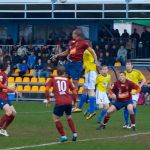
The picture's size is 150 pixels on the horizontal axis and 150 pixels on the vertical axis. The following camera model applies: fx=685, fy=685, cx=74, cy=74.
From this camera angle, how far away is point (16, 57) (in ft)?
126

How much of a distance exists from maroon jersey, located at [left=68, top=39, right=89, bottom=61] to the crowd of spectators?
1515 centimetres

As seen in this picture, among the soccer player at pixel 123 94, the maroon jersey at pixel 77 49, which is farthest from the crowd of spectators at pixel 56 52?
the soccer player at pixel 123 94

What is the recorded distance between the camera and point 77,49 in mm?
20594

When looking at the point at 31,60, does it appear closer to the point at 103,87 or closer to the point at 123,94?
the point at 103,87

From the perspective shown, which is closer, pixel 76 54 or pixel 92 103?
pixel 76 54

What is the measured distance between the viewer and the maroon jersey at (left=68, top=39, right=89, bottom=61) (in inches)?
806

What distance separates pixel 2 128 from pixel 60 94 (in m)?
2.27

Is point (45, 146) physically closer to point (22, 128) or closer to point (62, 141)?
point (62, 141)

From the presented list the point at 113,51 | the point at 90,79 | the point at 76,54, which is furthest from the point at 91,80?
the point at 113,51

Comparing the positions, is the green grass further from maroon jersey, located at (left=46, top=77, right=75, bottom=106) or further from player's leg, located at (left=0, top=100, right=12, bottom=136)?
maroon jersey, located at (left=46, top=77, right=75, bottom=106)

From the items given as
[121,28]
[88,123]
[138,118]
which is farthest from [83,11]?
[88,123]

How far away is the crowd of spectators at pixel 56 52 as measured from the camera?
37281mm

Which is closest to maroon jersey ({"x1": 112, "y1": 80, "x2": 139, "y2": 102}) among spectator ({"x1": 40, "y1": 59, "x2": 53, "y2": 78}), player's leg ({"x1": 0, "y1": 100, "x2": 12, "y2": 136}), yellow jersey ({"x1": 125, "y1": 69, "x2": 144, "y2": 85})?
yellow jersey ({"x1": 125, "y1": 69, "x2": 144, "y2": 85})

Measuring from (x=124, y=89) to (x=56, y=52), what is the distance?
66.6 ft
